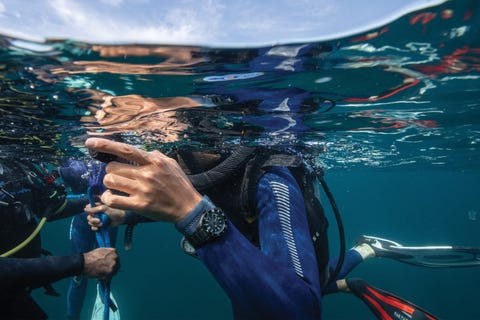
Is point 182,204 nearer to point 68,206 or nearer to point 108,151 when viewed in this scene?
point 108,151

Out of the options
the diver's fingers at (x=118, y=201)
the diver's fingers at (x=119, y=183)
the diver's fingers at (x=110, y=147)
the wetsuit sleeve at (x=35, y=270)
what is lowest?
the wetsuit sleeve at (x=35, y=270)

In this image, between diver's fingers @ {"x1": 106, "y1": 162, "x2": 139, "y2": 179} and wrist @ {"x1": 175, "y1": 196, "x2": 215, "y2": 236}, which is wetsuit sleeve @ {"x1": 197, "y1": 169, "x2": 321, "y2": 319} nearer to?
wrist @ {"x1": 175, "y1": 196, "x2": 215, "y2": 236}

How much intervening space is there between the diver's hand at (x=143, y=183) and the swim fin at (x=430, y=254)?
9378mm

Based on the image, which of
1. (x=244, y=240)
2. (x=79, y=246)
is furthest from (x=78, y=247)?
(x=244, y=240)

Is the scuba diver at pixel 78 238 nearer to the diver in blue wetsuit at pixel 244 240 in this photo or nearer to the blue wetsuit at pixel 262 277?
the diver in blue wetsuit at pixel 244 240

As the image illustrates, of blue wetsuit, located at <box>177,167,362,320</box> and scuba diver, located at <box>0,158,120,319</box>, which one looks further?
scuba diver, located at <box>0,158,120,319</box>

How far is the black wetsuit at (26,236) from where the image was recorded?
149 inches

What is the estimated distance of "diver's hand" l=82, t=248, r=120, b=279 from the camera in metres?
4.31

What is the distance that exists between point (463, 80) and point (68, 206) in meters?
9.74

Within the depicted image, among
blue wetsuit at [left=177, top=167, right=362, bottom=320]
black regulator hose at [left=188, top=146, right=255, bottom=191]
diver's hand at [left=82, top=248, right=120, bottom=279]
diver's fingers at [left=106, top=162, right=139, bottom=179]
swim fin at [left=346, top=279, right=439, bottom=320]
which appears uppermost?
diver's fingers at [left=106, top=162, right=139, bottom=179]

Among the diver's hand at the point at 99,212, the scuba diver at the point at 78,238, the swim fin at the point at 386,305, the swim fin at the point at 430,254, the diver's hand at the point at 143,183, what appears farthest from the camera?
the swim fin at the point at 430,254

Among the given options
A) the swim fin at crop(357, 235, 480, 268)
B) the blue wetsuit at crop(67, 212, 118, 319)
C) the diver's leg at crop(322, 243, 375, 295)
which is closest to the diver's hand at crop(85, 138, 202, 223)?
the diver's leg at crop(322, 243, 375, 295)

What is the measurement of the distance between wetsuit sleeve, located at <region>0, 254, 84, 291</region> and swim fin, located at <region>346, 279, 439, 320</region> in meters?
6.66

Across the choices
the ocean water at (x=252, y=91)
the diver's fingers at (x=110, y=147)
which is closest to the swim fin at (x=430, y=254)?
the ocean water at (x=252, y=91)
